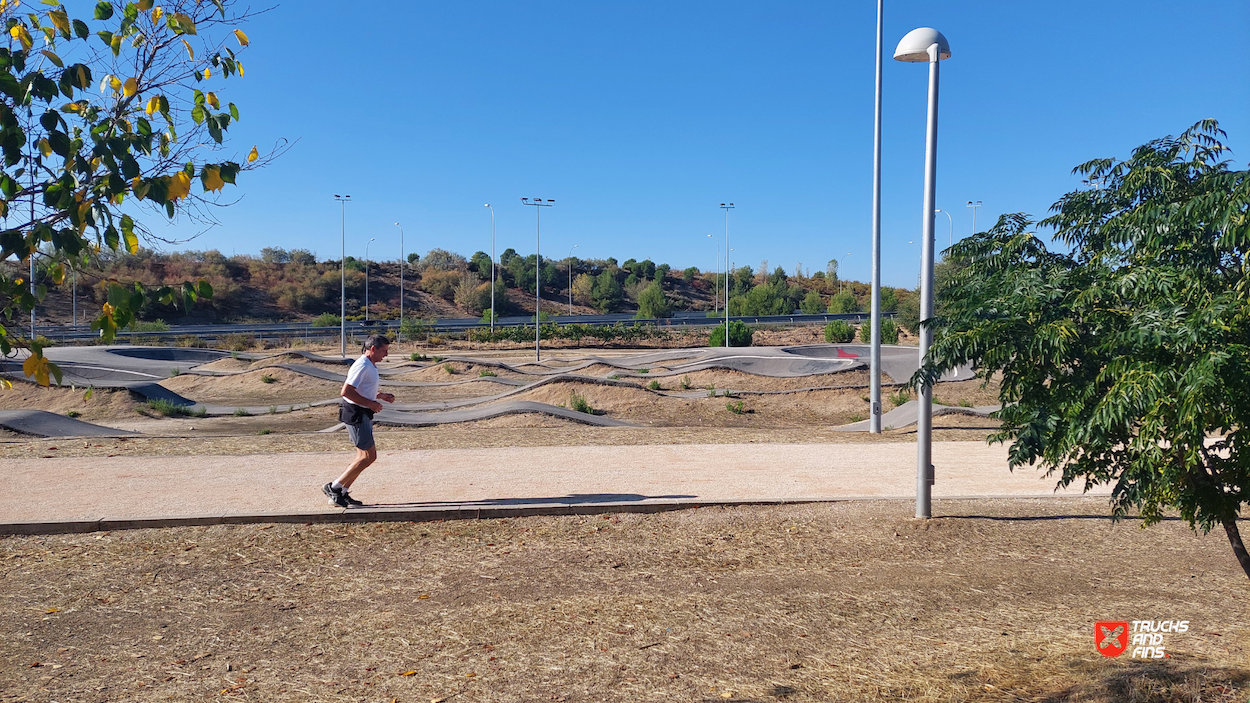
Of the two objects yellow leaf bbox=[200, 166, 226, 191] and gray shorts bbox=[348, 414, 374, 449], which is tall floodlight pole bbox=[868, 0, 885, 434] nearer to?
gray shorts bbox=[348, 414, 374, 449]

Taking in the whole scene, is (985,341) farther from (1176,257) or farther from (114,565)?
(114,565)

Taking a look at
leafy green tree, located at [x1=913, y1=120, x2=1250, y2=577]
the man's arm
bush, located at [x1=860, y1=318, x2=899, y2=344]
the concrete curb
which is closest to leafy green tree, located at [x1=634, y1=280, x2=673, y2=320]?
bush, located at [x1=860, y1=318, x2=899, y2=344]

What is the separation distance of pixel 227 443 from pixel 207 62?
29.8ft

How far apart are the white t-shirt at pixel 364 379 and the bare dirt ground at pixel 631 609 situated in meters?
1.12

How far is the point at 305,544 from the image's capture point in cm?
619

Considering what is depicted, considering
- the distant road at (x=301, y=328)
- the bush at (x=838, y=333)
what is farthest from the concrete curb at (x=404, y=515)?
the distant road at (x=301, y=328)

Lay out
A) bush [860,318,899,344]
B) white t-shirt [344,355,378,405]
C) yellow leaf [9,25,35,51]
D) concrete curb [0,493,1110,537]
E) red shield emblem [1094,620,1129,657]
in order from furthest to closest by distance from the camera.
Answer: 1. bush [860,318,899,344]
2. white t-shirt [344,355,378,405]
3. concrete curb [0,493,1110,537]
4. red shield emblem [1094,620,1129,657]
5. yellow leaf [9,25,35,51]

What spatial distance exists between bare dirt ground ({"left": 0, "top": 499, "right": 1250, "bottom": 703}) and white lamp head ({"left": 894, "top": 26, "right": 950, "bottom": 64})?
384 cm

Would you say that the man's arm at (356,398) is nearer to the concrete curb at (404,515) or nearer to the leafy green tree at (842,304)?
the concrete curb at (404,515)

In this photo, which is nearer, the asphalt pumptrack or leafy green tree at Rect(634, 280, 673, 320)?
the asphalt pumptrack

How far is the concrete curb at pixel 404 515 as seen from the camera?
6.51 metres

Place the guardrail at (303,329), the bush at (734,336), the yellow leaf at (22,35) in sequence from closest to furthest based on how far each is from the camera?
1. the yellow leaf at (22,35)
2. the bush at (734,336)
3. the guardrail at (303,329)

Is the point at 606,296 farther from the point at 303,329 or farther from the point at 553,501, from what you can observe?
the point at 553,501

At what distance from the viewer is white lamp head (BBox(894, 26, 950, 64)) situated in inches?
262
